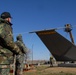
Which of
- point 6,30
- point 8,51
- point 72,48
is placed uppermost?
point 72,48

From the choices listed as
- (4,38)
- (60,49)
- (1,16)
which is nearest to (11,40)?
(4,38)

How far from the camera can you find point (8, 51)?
482 centimetres

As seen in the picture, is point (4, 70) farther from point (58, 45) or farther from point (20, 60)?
point (58, 45)

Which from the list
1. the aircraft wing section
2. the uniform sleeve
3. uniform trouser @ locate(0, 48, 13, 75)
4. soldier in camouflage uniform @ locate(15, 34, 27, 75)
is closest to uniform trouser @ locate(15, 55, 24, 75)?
A: soldier in camouflage uniform @ locate(15, 34, 27, 75)

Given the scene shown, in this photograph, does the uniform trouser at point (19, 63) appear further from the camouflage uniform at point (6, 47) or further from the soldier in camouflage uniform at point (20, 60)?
the camouflage uniform at point (6, 47)

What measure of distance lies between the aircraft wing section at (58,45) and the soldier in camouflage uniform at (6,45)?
1364 centimetres

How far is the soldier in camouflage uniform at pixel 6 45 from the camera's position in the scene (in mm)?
4664

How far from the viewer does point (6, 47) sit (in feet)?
15.6

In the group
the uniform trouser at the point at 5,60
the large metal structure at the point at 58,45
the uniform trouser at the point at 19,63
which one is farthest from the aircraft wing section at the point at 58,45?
the uniform trouser at the point at 5,60

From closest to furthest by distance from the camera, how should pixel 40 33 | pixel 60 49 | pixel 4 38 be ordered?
1. pixel 4 38
2. pixel 40 33
3. pixel 60 49

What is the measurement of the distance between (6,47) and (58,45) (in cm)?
1572

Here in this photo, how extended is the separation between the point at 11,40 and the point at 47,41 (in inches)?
629

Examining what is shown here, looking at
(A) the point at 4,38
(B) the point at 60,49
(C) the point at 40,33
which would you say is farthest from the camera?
(B) the point at 60,49

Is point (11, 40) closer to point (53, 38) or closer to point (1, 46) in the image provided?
point (1, 46)
